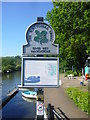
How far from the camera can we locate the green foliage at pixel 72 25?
611 inches

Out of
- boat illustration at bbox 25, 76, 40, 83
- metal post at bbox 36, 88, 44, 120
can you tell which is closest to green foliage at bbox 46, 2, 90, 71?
metal post at bbox 36, 88, 44, 120

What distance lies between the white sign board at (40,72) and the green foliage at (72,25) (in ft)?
33.7

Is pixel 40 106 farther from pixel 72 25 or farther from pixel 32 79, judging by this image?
pixel 72 25

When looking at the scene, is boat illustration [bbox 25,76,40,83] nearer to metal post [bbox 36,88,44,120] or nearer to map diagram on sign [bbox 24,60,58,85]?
map diagram on sign [bbox 24,60,58,85]

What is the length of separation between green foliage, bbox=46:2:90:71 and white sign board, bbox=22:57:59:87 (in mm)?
10262

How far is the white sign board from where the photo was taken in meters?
5.54

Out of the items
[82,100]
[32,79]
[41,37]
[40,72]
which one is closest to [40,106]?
Result: [32,79]

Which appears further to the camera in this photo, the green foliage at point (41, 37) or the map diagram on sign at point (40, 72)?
the green foliage at point (41, 37)

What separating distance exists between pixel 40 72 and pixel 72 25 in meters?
11.3

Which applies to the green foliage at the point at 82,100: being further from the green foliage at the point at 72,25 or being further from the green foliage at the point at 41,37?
the green foliage at the point at 41,37

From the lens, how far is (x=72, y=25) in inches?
632

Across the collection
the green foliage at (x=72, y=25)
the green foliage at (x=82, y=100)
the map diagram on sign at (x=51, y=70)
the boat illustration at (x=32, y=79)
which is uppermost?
the green foliage at (x=72, y=25)

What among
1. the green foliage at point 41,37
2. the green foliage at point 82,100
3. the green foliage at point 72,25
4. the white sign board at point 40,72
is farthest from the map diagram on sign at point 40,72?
the green foliage at point 72,25

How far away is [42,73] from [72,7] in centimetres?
1164
